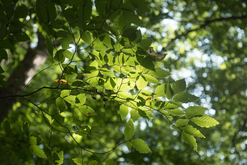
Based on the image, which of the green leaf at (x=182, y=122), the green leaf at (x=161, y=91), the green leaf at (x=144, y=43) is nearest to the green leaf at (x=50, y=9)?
the green leaf at (x=144, y=43)

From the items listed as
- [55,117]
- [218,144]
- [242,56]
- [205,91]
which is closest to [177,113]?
[55,117]

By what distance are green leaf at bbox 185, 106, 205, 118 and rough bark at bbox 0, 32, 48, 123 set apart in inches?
89.0

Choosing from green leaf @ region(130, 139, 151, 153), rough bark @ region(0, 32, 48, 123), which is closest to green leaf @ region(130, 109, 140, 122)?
green leaf @ region(130, 139, 151, 153)

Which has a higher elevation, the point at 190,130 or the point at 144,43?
the point at 144,43

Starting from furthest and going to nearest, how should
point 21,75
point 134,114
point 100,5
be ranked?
point 21,75 → point 134,114 → point 100,5

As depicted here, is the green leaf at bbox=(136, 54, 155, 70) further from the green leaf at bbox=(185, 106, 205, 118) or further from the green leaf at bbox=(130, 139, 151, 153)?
the green leaf at bbox=(130, 139, 151, 153)

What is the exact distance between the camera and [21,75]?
2.72 meters

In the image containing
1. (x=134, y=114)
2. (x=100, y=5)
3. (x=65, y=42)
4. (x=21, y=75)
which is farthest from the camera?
(x=21, y=75)

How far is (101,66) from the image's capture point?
3.23 feet

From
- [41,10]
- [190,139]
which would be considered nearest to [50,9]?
[41,10]

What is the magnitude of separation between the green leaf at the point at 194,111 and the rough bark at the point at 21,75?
7.42 feet

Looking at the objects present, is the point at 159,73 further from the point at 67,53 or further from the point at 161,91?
the point at 67,53

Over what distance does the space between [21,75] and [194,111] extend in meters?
2.85

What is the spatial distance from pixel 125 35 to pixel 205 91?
446 centimetres
